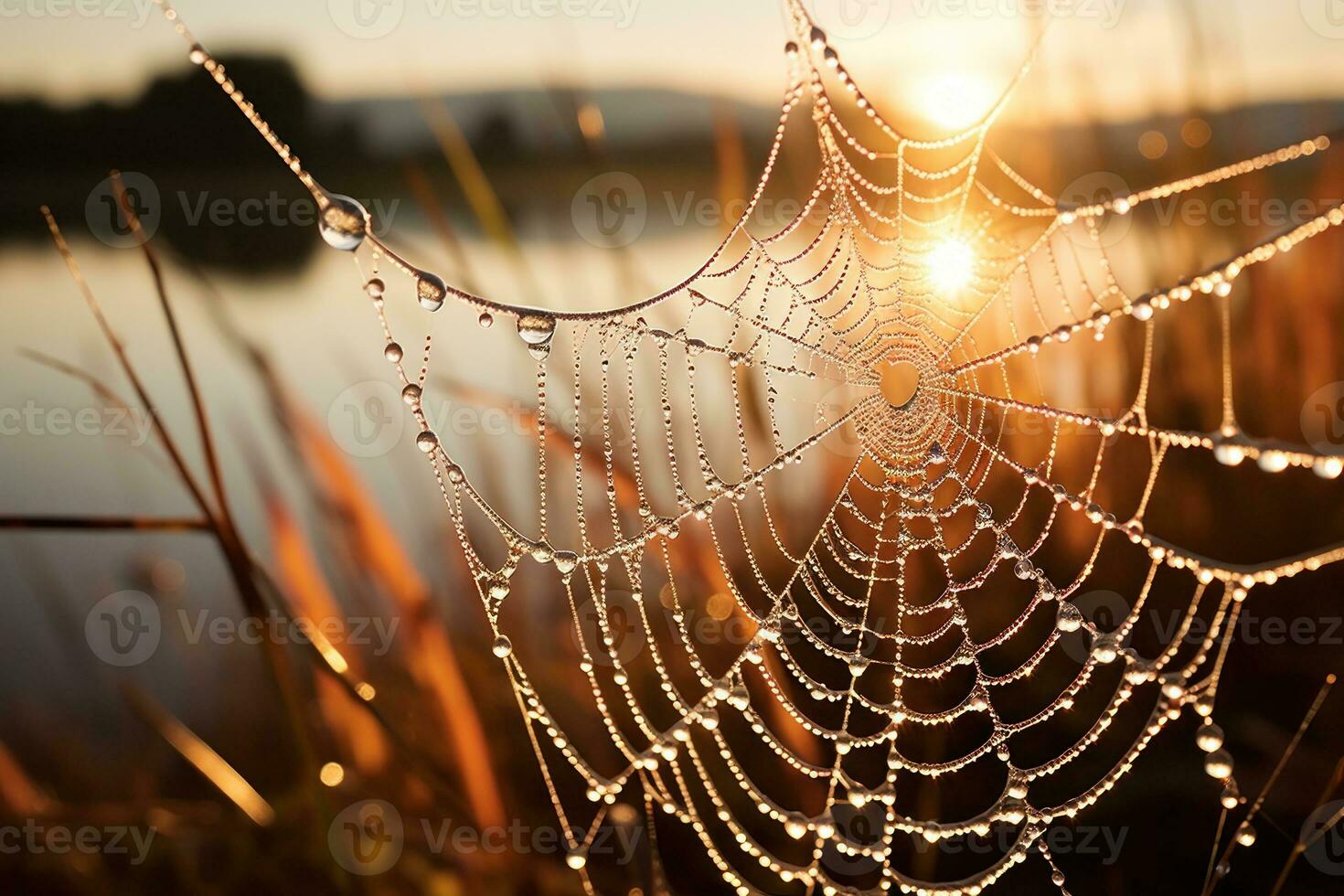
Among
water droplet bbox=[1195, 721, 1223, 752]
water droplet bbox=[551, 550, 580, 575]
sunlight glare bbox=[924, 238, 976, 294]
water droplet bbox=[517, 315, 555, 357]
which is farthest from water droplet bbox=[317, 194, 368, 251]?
sunlight glare bbox=[924, 238, 976, 294]

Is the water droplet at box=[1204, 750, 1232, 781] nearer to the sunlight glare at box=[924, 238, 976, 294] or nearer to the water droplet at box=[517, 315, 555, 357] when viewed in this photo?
the water droplet at box=[517, 315, 555, 357]

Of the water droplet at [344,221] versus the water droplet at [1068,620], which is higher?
the water droplet at [344,221]

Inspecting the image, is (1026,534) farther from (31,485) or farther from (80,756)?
(31,485)

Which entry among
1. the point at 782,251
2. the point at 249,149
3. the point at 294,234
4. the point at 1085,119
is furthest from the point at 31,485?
the point at 249,149

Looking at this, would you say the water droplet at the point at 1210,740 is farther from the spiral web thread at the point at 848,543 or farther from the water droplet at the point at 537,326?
the water droplet at the point at 537,326

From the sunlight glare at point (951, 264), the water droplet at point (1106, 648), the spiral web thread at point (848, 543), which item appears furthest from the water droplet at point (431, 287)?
the sunlight glare at point (951, 264)

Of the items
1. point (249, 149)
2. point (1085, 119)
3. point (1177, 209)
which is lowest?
point (1177, 209)

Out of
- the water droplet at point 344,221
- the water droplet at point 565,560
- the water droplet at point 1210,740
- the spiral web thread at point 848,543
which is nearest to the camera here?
the water droplet at point 344,221
